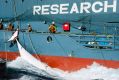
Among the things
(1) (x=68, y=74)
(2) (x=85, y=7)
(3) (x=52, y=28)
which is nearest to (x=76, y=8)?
(2) (x=85, y=7)

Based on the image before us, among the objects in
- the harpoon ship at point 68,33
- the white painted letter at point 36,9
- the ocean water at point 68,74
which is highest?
the white painted letter at point 36,9

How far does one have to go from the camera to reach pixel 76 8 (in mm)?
23109

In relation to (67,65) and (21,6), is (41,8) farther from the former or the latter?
(67,65)

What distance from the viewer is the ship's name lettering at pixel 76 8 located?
2169 centimetres

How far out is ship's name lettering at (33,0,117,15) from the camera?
854 inches

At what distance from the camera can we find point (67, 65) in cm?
2166

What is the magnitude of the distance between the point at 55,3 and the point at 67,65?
16.3 ft

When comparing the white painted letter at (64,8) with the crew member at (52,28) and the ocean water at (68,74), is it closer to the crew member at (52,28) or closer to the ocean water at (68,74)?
the crew member at (52,28)

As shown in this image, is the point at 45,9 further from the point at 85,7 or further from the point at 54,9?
the point at 85,7

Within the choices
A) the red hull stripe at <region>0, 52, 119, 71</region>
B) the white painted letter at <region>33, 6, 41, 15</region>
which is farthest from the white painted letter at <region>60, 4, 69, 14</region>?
the red hull stripe at <region>0, 52, 119, 71</region>

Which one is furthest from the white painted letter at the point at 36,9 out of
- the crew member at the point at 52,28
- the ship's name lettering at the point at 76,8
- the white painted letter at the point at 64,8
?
the crew member at the point at 52,28

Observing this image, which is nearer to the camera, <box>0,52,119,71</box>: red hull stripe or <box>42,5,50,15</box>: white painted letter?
<box>0,52,119,71</box>: red hull stripe

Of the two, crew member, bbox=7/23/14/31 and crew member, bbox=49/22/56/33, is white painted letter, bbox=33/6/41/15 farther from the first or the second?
crew member, bbox=49/22/56/33

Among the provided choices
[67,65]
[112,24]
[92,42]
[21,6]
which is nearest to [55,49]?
[67,65]
